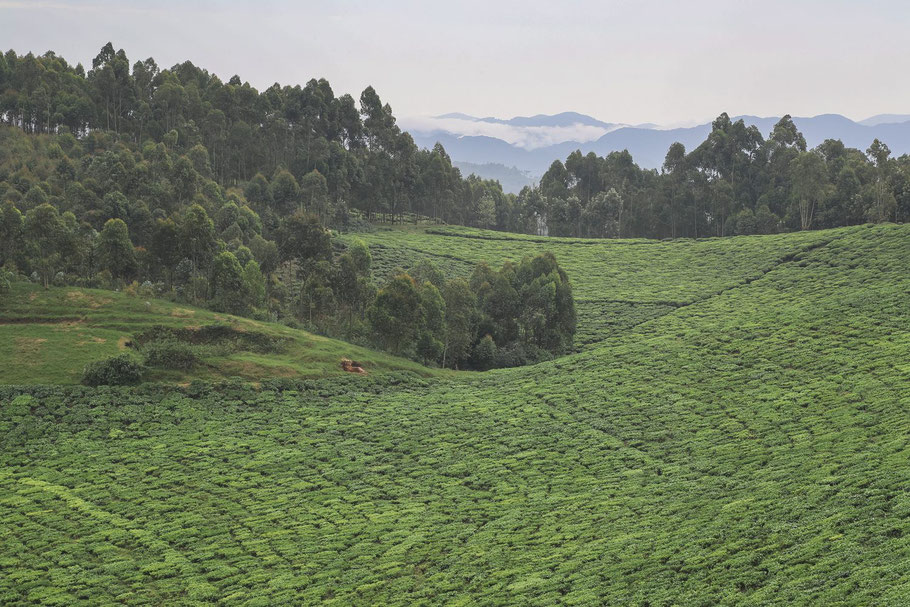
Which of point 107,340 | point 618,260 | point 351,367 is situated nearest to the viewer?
point 107,340

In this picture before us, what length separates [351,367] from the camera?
75.3 m

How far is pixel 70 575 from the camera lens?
1537 inches

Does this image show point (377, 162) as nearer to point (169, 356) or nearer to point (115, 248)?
point (115, 248)

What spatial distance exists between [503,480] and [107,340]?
4256 centimetres

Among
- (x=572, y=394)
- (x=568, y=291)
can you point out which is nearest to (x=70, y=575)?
(x=572, y=394)

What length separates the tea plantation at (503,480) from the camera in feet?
117

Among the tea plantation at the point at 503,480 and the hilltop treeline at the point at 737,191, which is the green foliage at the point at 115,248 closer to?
the tea plantation at the point at 503,480

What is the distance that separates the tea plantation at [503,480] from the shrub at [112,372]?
1886 millimetres

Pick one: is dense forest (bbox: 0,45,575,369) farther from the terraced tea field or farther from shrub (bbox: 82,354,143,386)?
shrub (bbox: 82,354,143,386)

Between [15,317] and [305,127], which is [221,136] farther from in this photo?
[15,317]

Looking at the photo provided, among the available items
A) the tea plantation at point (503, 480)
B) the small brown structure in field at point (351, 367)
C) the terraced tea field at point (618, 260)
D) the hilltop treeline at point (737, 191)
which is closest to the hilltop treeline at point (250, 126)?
the terraced tea field at point (618, 260)

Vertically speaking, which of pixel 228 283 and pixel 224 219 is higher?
pixel 224 219

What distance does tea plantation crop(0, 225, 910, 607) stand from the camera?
35594 millimetres

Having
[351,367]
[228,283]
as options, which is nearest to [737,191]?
[351,367]
